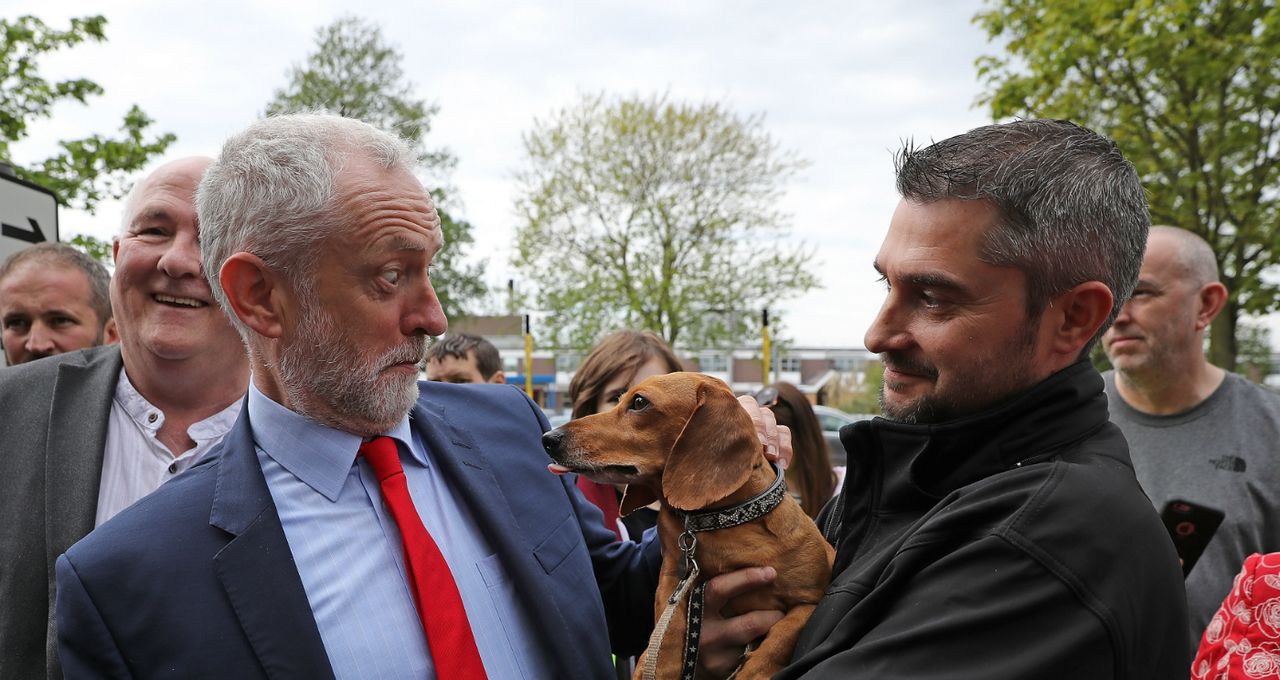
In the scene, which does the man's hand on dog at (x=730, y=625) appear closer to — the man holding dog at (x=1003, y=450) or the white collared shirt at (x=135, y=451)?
the man holding dog at (x=1003, y=450)

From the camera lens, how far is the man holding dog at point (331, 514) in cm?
178

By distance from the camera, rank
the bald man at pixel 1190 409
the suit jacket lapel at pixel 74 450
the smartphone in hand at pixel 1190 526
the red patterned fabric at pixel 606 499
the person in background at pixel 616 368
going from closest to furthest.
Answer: the suit jacket lapel at pixel 74 450
the smartphone in hand at pixel 1190 526
the bald man at pixel 1190 409
the red patterned fabric at pixel 606 499
the person in background at pixel 616 368

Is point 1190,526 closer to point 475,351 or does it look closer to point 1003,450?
point 1003,450

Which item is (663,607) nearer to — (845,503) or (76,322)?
(845,503)

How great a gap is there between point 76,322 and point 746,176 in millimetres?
24050

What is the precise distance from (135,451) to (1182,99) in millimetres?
17514

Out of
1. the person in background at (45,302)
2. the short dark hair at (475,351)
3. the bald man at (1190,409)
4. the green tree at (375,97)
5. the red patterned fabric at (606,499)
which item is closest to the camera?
the bald man at (1190,409)

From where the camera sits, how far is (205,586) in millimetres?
1807

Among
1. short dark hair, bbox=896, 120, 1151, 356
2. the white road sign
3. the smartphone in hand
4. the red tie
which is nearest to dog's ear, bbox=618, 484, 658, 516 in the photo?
the red tie

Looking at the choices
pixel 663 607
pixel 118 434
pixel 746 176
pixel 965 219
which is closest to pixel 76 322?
pixel 118 434

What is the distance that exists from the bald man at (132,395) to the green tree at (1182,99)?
1491cm

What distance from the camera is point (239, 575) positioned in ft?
5.97

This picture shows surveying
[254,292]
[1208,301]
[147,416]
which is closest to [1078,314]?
[254,292]

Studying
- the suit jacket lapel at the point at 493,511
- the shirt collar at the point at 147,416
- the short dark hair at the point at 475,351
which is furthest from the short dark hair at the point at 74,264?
the short dark hair at the point at 475,351
